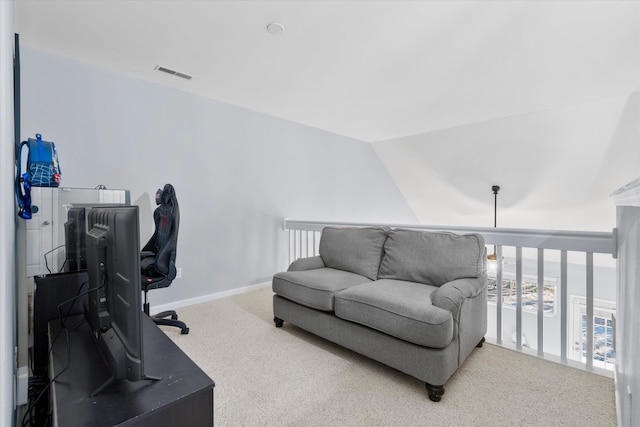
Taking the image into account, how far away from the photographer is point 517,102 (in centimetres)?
351

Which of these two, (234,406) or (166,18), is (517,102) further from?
(234,406)

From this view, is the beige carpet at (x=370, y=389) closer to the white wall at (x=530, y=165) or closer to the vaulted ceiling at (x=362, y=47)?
the vaulted ceiling at (x=362, y=47)

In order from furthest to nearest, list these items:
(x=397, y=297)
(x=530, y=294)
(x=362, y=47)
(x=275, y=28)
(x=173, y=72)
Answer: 1. (x=530, y=294)
2. (x=173, y=72)
3. (x=362, y=47)
4. (x=275, y=28)
5. (x=397, y=297)

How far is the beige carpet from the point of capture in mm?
1614

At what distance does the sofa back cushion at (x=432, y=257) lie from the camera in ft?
7.32

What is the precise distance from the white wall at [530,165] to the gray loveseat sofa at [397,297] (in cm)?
267

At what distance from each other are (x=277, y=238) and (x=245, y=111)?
5.43ft

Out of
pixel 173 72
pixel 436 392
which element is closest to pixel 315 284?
pixel 436 392

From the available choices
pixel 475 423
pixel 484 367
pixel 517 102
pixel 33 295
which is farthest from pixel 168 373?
pixel 517 102

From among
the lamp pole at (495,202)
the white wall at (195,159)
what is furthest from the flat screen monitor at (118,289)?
the lamp pole at (495,202)

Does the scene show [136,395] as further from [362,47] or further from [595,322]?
[595,322]

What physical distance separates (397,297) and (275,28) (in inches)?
80.7

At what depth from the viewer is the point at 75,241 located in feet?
4.85

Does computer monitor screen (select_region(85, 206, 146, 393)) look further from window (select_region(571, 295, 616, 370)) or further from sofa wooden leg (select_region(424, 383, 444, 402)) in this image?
window (select_region(571, 295, 616, 370))
